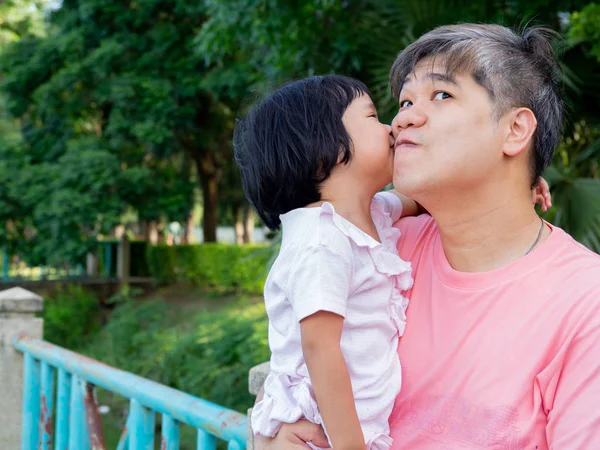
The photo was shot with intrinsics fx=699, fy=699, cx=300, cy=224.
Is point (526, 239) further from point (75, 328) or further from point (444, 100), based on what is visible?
point (75, 328)

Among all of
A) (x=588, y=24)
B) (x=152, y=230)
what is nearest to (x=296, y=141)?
(x=588, y=24)

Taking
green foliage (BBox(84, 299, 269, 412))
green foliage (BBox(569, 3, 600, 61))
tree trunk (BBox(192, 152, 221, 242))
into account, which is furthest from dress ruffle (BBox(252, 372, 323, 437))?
tree trunk (BBox(192, 152, 221, 242))

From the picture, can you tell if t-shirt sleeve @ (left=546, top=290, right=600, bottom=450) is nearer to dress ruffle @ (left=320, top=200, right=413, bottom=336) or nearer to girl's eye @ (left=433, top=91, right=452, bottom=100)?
dress ruffle @ (left=320, top=200, right=413, bottom=336)

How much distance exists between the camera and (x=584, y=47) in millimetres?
5195

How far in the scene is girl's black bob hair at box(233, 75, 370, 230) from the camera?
1.42m

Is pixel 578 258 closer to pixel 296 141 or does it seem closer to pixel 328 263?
pixel 328 263

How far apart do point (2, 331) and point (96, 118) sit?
13.5m

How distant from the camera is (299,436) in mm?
1325

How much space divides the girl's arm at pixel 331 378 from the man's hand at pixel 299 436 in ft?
0.24

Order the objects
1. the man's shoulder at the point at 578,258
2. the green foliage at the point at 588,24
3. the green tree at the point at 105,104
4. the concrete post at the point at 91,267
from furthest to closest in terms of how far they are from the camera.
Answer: the concrete post at the point at 91,267 → the green tree at the point at 105,104 → the green foliage at the point at 588,24 → the man's shoulder at the point at 578,258

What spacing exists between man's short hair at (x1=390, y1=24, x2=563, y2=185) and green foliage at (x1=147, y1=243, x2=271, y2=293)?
41.5 feet

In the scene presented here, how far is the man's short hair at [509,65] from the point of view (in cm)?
134

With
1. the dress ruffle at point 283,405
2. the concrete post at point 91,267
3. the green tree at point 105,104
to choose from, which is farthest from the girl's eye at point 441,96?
the concrete post at point 91,267

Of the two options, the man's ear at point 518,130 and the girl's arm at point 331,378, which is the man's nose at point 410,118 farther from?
the girl's arm at point 331,378
